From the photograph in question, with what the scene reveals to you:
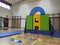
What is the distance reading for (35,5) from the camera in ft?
43.0

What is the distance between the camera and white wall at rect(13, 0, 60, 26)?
39.5 ft

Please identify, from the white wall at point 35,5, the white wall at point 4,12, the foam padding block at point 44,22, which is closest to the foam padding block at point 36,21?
the foam padding block at point 44,22

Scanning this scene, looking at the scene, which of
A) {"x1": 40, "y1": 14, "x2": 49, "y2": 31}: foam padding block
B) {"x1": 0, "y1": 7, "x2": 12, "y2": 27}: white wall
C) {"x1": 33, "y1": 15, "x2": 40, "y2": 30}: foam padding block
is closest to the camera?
{"x1": 40, "y1": 14, "x2": 49, "y2": 31}: foam padding block

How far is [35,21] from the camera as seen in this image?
6.80 m

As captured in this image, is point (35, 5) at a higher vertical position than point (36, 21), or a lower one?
higher

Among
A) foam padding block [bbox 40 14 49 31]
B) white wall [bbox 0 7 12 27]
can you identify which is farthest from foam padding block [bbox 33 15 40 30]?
white wall [bbox 0 7 12 27]

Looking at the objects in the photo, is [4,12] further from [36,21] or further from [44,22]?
[44,22]

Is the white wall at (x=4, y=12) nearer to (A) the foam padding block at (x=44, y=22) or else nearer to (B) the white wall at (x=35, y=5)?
(B) the white wall at (x=35, y=5)

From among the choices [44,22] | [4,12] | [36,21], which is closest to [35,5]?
[4,12]

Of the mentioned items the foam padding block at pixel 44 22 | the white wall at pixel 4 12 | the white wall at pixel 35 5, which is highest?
the white wall at pixel 35 5

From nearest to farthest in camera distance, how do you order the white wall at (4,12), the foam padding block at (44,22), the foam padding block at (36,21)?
the foam padding block at (44,22) < the foam padding block at (36,21) < the white wall at (4,12)

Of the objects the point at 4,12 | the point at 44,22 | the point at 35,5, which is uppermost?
the point at 35,5

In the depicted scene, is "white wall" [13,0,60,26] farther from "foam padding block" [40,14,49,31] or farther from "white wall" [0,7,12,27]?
"foam padding block" [40,14,49,31]

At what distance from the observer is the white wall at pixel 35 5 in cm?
1203
